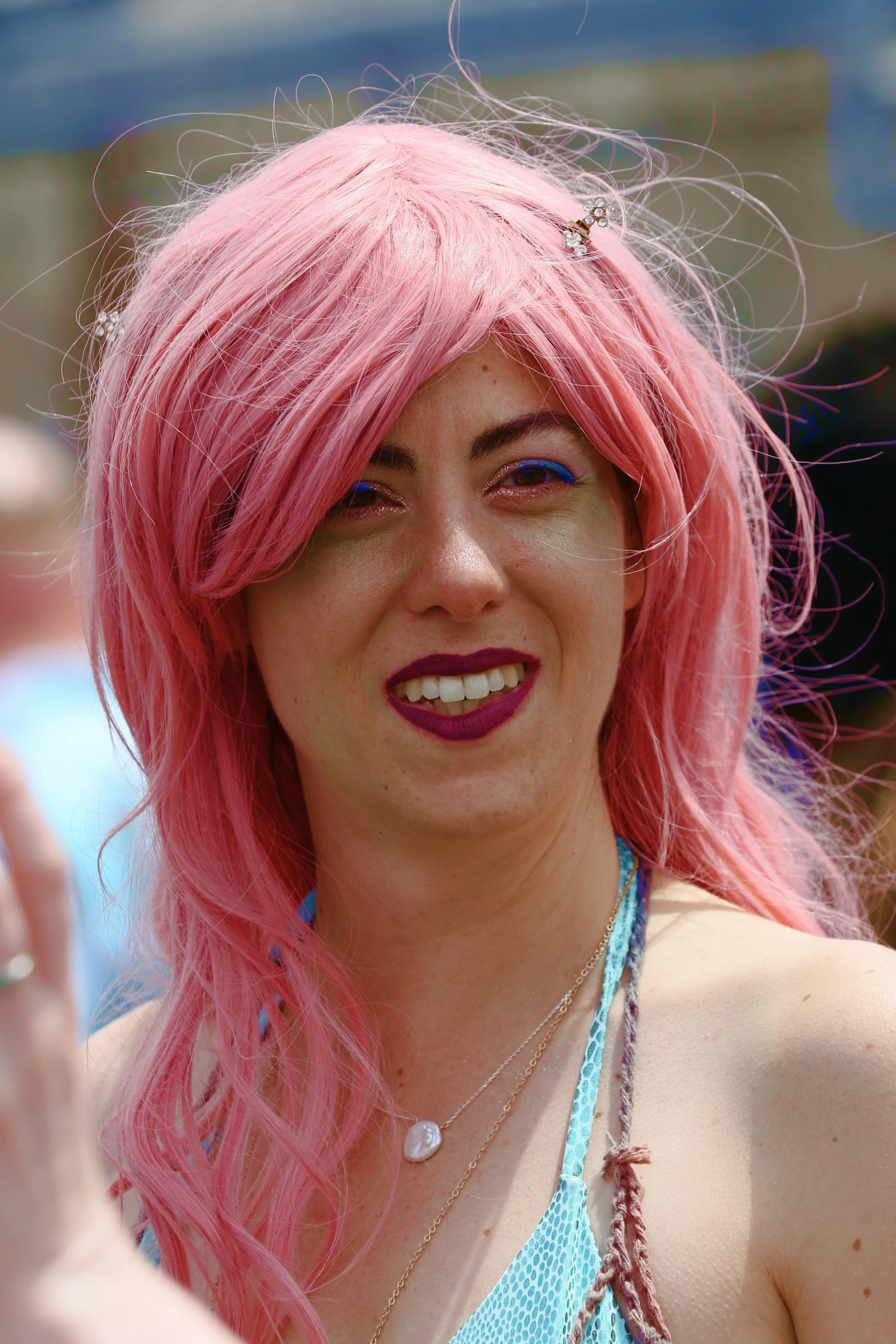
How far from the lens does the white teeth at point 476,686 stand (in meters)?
1.37

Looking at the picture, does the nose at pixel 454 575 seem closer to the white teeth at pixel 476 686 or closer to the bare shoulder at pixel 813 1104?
the white teeth at pixel 476 686

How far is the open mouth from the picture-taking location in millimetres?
1374

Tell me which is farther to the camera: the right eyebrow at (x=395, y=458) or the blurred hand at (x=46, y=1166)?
the right eyebrow at (x=395, y=458)

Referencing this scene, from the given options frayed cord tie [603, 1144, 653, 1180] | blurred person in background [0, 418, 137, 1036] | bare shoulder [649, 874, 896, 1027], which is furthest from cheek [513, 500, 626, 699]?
blurred person in background [0, 418, 137, 1036]

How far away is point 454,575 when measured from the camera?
1311 mm

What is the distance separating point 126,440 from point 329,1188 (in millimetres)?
946

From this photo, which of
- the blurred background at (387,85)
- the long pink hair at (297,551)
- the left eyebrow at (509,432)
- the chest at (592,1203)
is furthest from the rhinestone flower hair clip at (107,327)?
the chest at (592,1203)

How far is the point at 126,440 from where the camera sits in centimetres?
148

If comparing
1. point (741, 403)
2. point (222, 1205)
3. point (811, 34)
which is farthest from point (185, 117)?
point (222, 1205)

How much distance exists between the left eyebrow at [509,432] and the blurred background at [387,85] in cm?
77

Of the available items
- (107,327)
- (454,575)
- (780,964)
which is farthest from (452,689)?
(107,327)

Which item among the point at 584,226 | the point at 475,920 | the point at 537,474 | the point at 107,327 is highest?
the point at 107,327

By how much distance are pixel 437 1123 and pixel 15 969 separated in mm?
787

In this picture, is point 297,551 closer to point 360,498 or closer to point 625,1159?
point 360,498
